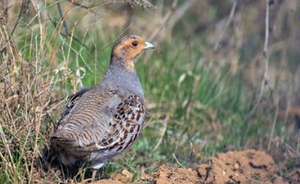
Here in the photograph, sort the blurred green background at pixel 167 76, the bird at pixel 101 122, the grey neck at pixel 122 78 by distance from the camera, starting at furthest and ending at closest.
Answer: the grey neck at pixel 122 78
the blurred green background at pixel 167 76
the bird at pixel 101 122

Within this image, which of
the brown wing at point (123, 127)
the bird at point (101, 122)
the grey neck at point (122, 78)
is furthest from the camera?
the grey neck at point (122, 78)

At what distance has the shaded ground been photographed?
18.6 feet

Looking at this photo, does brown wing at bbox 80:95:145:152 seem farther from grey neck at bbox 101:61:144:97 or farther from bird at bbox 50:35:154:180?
grey neck at bbox 101:61:144:97

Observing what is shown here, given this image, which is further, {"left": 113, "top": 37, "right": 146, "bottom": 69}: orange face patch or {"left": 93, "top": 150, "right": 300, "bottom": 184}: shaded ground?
{"left": 113, "top": 37, "right": 146, "bottom": 69}: orange face patch

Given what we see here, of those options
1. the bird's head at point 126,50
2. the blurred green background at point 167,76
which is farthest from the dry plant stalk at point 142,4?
the bird's head at point 126,50

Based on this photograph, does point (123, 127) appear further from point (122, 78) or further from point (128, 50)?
point (128, 50)

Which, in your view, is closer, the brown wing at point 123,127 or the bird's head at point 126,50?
the brown wing at point 123,127

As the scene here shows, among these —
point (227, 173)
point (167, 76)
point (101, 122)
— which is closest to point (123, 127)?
point (101, 122)

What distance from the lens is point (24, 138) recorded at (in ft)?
18.7

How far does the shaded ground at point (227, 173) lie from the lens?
5.68 m

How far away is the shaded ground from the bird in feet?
0.92

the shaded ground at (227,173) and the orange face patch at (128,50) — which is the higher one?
the orange face patch at (128,50)

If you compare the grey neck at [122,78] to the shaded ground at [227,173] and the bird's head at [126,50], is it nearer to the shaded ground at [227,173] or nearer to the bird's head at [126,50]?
the bird's head at [126,50]

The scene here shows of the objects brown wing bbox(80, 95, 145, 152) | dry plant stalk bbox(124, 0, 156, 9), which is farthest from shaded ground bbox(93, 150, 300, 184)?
dry plant stalk bbox(124, 0, 156, 9)
